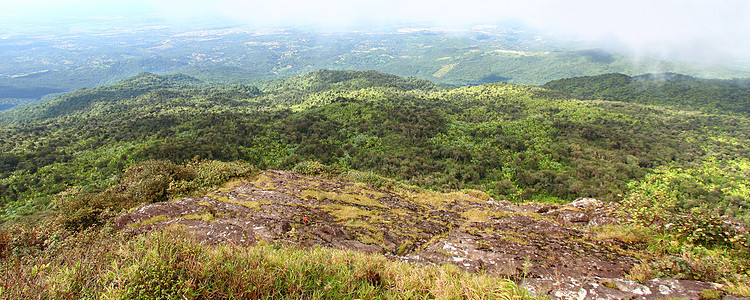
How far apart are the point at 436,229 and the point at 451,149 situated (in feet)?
133

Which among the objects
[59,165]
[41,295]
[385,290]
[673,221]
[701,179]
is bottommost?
[701,179]

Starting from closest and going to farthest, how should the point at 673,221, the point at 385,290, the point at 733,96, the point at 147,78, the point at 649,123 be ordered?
1. the point at 385,290
2. the point at 673,221
3. the point at 649,123
4. the point at 733,96
5. the point at 147,78

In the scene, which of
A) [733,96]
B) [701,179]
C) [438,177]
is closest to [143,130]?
[438,177]

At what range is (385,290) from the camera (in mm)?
3641

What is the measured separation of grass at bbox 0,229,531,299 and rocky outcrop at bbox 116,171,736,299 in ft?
5.06

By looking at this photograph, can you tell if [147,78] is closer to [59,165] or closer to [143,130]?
[143,130]

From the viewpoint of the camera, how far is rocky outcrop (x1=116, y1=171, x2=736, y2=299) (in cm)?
591

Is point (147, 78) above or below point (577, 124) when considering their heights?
above

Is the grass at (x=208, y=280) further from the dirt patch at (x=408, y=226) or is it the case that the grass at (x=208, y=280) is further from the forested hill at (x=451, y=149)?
the forested hill at (x=451, y=149)

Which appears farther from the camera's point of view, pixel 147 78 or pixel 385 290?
pixel 147 78

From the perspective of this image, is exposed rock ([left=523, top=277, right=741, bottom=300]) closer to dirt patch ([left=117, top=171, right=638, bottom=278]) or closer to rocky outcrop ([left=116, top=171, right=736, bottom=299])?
rocky outcrop ([left=116, top=171, right=736, bottom=299])

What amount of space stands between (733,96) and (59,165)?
679ft

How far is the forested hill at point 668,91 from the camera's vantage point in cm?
10925

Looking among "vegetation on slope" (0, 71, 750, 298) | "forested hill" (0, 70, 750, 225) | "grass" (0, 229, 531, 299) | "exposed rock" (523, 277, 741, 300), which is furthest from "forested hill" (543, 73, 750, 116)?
"grass" (0, 229, 531, 299)
